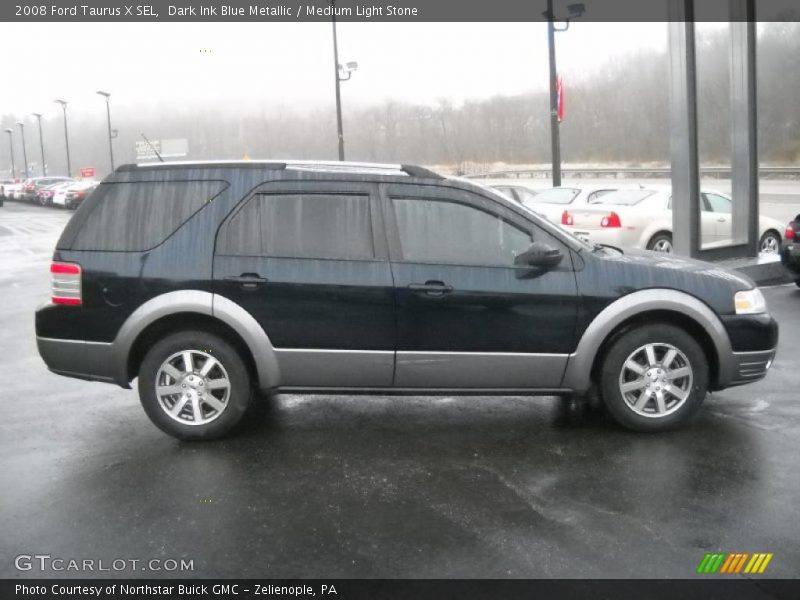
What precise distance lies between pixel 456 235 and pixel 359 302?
2.48 ft

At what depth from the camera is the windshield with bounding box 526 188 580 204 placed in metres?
16.8

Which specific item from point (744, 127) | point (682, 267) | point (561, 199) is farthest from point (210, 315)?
point (561, 199)

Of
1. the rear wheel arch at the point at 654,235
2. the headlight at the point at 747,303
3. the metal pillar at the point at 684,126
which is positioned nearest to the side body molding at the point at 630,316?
the headlight at the point at 747,303

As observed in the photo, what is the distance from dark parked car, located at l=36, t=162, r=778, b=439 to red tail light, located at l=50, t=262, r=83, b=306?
Answer: 11 mm

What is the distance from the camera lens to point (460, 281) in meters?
5.45

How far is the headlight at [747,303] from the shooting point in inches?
220

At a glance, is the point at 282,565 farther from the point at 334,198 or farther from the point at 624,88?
the point at 624,88

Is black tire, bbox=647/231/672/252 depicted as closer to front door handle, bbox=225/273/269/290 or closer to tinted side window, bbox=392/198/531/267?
tinted side window, bbox=392/198/531/267

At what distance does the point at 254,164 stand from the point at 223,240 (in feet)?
1.84

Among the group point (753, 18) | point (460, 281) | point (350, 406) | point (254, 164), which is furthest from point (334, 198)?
point (753, 18)

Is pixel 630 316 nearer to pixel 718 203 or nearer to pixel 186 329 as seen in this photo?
pixel 186 329

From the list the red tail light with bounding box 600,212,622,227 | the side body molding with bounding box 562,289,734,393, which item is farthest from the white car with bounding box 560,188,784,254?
the side body molding with bounding box 562,289,734,393

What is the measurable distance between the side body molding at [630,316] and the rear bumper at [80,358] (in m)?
2.90

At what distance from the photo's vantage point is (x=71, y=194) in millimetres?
46844
